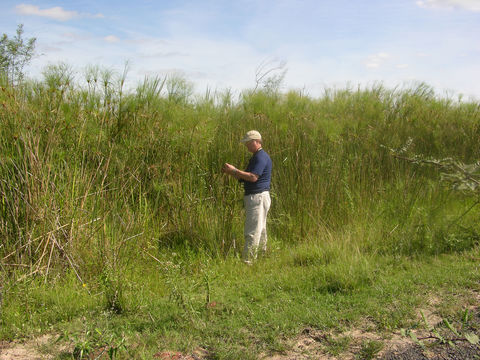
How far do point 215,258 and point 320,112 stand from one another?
3.69 m

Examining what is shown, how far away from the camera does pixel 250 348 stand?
3393 mm

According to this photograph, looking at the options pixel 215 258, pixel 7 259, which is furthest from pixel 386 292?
pixel 7 259

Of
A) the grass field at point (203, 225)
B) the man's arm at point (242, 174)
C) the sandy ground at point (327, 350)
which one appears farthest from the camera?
the man's arm at point (242, 174)

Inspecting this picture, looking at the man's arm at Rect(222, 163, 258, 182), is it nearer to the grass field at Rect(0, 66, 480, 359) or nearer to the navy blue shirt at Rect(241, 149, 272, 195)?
the navy blue shirt at Rect(241, 149, 272, 195)

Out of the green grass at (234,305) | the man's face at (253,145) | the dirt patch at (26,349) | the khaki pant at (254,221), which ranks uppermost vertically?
the man's face at (253,145)

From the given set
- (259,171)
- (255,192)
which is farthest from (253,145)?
(255,192)

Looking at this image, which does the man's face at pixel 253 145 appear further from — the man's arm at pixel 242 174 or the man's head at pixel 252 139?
the man's arm at pixel 242 174

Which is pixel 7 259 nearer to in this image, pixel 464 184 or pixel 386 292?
pixel 386 292

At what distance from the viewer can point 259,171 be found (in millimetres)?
5773

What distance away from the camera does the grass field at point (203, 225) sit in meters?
3.88

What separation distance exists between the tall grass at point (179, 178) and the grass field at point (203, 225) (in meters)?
0.02

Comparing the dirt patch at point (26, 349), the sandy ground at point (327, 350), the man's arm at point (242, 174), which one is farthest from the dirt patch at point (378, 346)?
the man's arm at point (242, 174)

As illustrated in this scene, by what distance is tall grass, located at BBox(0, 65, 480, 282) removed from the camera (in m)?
4.86

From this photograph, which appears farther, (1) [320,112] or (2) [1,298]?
(1) [320,112]
